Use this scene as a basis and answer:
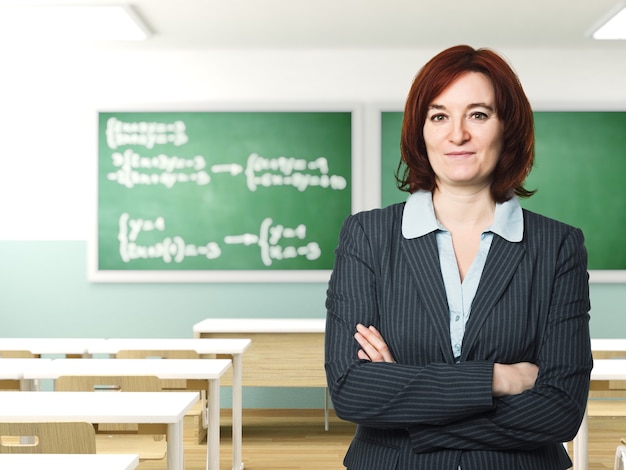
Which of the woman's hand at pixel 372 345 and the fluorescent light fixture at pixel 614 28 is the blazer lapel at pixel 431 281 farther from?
the fluorescent light fixture at pixel 614 28

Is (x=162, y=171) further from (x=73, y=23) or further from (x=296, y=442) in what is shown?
(x=296, y=442)

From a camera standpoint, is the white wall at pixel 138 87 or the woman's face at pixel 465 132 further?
the white wall at pixel 138 87

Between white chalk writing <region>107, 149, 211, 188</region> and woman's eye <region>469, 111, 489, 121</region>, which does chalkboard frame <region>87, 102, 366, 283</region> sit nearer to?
white chalk writing <region>107, 149, 211, 188</region>

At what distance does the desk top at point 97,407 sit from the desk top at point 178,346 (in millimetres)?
1344

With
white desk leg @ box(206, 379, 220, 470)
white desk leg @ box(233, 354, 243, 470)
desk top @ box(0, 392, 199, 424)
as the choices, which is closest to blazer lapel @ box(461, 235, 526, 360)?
desk top @ box(0, 392, 199, 424)

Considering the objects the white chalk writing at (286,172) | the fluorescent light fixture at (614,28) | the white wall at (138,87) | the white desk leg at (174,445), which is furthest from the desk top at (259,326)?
the white desk leg at (174,445)

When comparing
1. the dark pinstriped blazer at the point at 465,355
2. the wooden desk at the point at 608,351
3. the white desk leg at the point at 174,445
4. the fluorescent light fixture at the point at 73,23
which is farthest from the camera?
the fluorescent light fixture at the point at 73,23

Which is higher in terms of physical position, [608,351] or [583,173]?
[583,173]

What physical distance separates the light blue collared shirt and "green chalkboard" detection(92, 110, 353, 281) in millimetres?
4863

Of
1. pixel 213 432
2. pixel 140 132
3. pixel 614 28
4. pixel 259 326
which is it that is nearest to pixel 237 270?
pixel 259 326

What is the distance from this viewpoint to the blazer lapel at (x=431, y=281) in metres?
1.47

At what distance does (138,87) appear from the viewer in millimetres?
6469

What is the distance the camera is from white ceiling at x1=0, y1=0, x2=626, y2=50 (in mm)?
5305

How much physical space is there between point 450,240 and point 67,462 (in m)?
0.95
